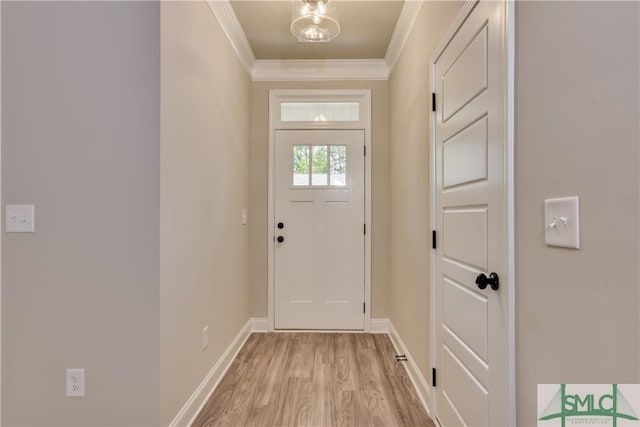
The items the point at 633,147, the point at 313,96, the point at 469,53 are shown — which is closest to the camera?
the point at 633,147

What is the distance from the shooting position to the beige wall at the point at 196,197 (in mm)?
1532

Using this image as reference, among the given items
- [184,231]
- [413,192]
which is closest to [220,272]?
[184,231]

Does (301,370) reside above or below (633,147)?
below

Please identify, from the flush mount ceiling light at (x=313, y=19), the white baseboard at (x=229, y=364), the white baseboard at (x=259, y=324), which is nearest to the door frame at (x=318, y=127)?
the white baseboard at (x=259, y=324)

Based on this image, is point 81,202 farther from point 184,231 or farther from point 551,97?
point 551,97

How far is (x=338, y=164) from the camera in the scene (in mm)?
3283

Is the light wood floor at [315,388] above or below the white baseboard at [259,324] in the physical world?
below

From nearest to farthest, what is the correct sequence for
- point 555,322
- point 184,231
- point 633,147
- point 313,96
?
point 633,147 → point 555,322 → point 184,231 → point 313,96

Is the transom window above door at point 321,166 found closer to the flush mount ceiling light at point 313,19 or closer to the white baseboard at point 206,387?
the flush mount ceiling light at point 313,19

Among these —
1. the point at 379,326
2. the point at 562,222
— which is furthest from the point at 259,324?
the point at 562,222

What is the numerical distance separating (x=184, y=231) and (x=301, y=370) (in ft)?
4.60

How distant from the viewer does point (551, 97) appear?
2.91ft

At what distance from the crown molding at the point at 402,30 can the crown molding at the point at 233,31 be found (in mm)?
1292

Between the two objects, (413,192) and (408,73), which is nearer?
(413,192)
